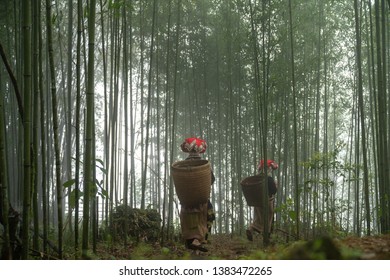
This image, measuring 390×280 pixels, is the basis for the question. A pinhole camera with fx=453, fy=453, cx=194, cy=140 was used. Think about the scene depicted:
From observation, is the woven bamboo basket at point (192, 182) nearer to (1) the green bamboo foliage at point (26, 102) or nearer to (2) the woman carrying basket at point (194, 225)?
(2) the woman carrying basket at point (194, 225)

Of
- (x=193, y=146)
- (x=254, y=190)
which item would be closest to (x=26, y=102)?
(x=193, y=146)

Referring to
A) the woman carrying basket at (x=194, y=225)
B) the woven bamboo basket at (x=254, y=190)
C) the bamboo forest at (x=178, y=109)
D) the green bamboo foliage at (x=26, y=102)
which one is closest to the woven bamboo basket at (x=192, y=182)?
the woman carrying basket at (x=194, y=225)

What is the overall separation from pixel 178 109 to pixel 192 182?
7.10 metres

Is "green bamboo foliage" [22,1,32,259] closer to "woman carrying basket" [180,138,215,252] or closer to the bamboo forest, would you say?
the bamboo forest

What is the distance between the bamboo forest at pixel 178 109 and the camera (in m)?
2.64

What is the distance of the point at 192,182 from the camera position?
3877 mm

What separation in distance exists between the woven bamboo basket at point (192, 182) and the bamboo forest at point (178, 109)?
320mm

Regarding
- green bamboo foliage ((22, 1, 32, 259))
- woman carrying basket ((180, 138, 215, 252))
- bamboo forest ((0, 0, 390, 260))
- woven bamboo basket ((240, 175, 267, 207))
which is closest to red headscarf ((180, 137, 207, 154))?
bamboo forest ((0, 0, 390, 260))

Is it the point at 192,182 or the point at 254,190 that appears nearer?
the point at 192,182

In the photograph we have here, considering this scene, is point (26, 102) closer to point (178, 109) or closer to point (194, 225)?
point (194, 225)

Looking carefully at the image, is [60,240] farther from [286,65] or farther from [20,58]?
[286,65]
